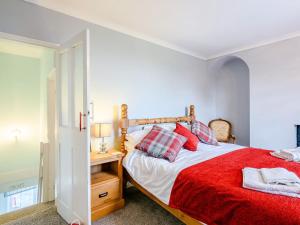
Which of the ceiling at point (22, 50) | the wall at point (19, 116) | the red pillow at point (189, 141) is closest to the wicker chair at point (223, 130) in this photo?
the red pillow at point (189, 141)

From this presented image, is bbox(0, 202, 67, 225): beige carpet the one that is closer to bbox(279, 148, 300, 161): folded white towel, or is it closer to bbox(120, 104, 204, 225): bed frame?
bbox(120, 104, 204, 225): bed frame

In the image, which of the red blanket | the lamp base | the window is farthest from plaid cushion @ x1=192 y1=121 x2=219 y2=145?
the window

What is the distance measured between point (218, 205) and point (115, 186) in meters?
1.37

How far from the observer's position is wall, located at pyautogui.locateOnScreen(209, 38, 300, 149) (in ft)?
10.5

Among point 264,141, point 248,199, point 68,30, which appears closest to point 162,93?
point 68,30

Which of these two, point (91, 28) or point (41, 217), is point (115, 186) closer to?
point (41, 217)

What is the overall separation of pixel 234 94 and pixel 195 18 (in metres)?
2.48

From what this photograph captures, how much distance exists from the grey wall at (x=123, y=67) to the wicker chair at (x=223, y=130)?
54 centimetres

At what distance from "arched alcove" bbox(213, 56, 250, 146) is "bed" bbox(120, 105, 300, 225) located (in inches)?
66.5

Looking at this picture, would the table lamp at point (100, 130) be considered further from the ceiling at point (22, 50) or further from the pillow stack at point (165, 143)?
the ceiling at point (22, 50)

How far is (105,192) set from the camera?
223 cm

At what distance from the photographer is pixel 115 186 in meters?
2.33

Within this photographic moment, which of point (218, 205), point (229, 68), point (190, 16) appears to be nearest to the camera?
point (218, 205)

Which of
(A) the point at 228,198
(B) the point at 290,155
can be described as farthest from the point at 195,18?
(A) the point at 228,198
